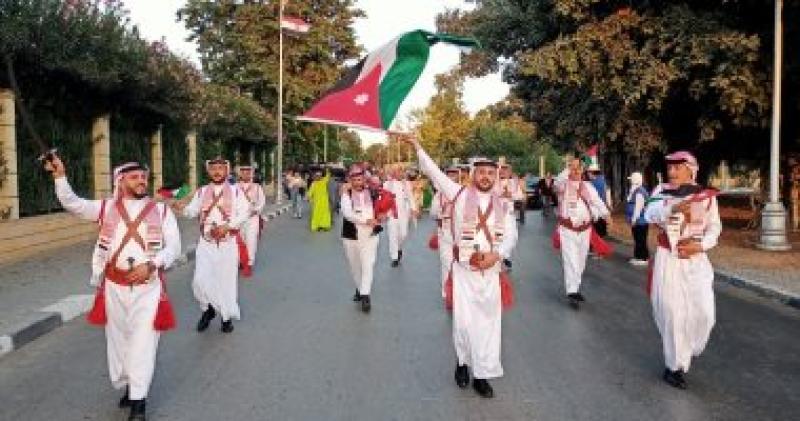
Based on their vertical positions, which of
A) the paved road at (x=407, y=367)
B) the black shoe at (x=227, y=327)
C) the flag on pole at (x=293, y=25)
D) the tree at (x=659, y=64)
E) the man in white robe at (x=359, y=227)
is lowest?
the paved road at (x=407, y=367)

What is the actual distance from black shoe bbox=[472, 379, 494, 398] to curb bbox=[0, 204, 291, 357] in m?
3.89

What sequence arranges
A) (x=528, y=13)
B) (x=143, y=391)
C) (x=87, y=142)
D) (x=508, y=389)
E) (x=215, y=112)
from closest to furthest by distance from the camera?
(x=143, y=391) → (x=508, y=389) → (x=87, y=142) → (x=528, y=13) → (x=215, y=112)

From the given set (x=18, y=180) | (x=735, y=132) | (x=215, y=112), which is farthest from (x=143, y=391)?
(x=215, y=112)

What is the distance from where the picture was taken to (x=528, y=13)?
2441cm

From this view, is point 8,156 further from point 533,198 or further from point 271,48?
point 271,48

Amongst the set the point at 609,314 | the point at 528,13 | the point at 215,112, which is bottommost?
the point at 609,314

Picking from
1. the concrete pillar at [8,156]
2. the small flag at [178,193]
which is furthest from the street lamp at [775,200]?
the concrete pillar at [8,156]

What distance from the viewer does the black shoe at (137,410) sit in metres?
5.75

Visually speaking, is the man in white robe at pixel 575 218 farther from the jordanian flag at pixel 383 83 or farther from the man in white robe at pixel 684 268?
the jordanian flag at pixel 383 83

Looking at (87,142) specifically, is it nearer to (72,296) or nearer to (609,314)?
(72,296)

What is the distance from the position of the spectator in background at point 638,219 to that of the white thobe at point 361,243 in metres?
5.79

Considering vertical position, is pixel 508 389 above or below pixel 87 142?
below

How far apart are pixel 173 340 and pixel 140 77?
13.4 metres

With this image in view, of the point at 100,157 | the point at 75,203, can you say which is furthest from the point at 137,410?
the point at 100,157
